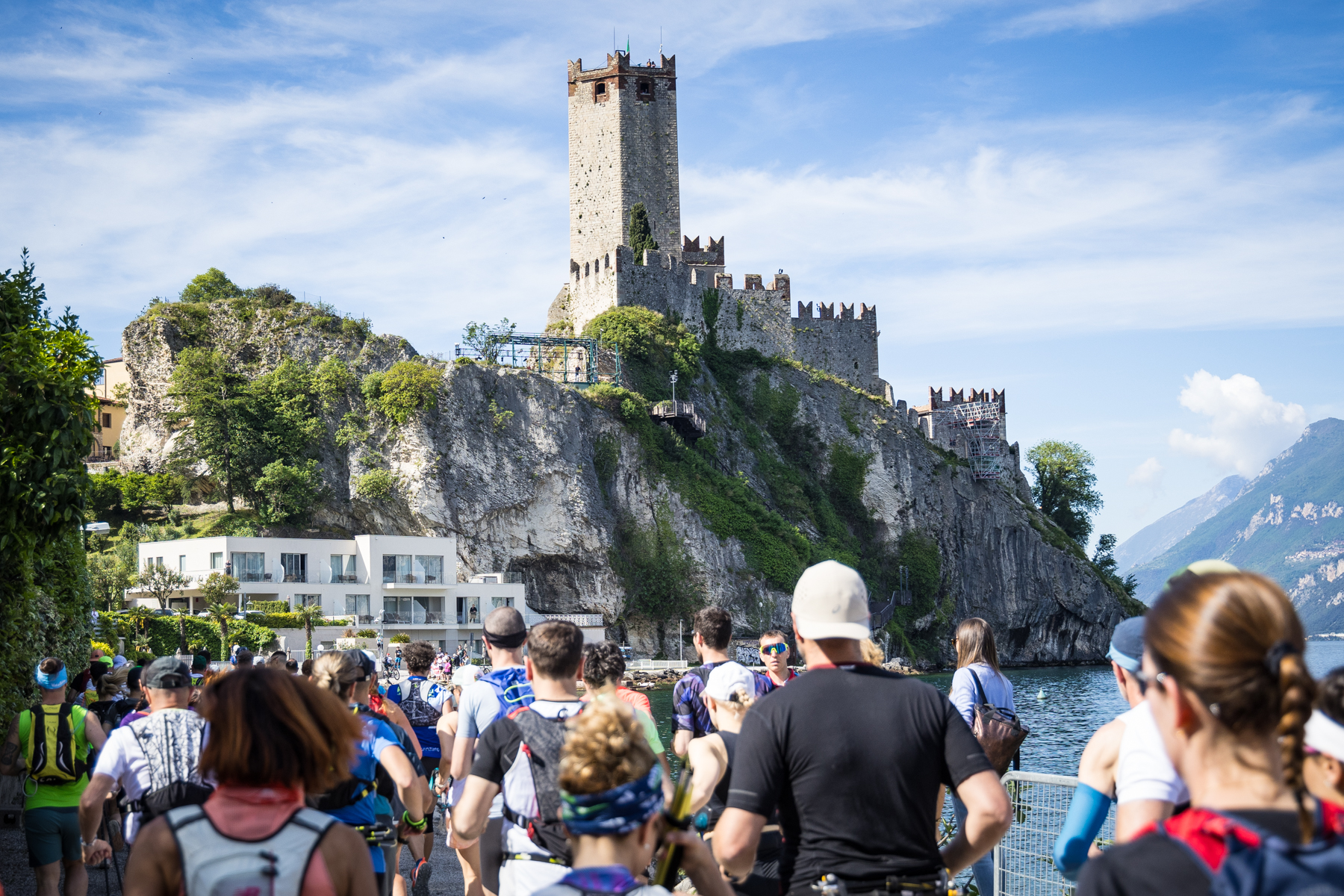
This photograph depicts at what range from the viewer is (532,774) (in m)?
4.46

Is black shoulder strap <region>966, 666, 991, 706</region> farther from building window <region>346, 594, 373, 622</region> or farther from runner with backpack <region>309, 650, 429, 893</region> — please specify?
building window <region>346, 594, 373, 622</region>

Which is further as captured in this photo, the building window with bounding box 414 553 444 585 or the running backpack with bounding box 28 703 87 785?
the building window with bounding box 414 553 444 585

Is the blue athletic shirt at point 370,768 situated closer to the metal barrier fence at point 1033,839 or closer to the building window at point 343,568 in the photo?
→ the metal barrier fence at point 1033,839

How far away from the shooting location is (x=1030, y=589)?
80.2 m

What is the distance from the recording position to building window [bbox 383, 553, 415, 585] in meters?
54.2

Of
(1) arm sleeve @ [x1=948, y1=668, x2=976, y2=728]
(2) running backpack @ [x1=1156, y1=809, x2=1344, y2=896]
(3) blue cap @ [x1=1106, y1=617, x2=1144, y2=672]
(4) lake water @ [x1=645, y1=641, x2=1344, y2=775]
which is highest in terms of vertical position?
(3) blue cap @ [x1=1106, y1=617, x2=1144, y2=672]

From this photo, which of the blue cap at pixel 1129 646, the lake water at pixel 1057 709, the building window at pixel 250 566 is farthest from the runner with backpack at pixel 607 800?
the building window at pixel 250 566

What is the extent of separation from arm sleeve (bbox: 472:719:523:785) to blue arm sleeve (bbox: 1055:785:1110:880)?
6.71 ft

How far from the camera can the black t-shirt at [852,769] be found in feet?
11.9

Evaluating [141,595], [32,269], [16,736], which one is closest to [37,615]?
[32,269]

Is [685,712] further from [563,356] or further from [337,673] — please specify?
[563,356]

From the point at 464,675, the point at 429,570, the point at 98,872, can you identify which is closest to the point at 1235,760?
the point at 464,675

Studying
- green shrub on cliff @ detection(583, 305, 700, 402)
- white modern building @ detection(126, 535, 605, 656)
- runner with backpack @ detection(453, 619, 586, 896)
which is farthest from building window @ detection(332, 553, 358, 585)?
runner with backpack @ detection(453, 619, 586, 896)

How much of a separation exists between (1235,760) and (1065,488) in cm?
9654
